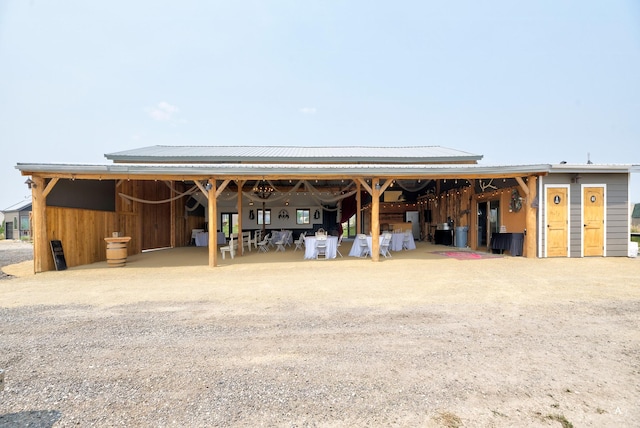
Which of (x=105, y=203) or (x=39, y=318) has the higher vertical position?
(x=105, y=203)

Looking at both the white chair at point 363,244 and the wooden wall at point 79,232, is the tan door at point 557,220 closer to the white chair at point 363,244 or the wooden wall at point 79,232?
the white chair at point 363,244

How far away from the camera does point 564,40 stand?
14.5m

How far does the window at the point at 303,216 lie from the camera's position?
16.0 meters

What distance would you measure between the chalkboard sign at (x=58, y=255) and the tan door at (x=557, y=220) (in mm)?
11541

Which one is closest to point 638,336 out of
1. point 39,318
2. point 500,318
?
point 500,318

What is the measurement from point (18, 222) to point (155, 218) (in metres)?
16.9

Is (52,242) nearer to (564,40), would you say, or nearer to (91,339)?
(91,339)

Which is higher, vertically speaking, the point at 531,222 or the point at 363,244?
the point at 531,222

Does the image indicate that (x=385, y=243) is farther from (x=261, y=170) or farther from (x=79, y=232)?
(x=79, y=232)

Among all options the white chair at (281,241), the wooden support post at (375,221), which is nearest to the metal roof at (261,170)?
the wooden support post at (375,221)

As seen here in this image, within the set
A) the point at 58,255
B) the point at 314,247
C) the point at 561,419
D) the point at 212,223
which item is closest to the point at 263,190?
the point at 314,247

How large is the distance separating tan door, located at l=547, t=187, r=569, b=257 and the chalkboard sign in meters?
11.5

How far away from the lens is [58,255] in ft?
23.8

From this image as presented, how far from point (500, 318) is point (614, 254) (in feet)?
23.5
